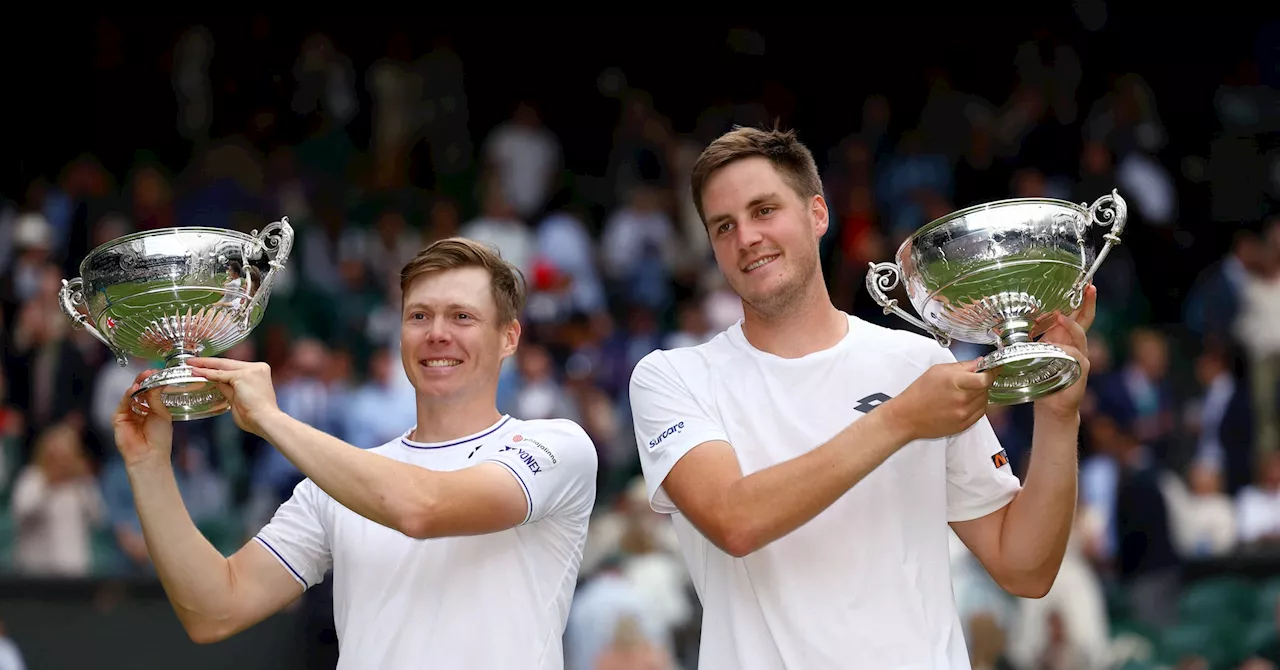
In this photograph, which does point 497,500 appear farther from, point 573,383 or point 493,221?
point 493,221

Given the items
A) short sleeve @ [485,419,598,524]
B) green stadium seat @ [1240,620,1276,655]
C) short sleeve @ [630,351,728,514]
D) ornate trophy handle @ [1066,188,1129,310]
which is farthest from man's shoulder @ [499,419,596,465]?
green stadium seat @ [1240,620,1276,655]

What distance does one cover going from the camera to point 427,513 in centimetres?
365

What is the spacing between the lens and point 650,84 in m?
16.2

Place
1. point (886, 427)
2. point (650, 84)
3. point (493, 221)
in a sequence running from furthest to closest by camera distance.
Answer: point (650, 84) < point (493, 221) < point (886, 427)

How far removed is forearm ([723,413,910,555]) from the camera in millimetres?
3365

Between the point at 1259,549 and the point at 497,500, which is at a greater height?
the point at 497,500

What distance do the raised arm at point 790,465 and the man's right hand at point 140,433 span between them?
1268 millimetres

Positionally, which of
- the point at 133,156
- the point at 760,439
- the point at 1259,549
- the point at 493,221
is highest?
the point at 133,156

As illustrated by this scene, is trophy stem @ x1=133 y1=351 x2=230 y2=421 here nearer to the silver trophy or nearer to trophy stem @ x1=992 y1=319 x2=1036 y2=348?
the silver trophy

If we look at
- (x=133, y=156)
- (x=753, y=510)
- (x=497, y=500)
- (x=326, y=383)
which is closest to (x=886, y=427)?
(x=753, y=510)

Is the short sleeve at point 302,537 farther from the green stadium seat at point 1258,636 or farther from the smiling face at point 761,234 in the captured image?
the green stadium seat at point 1258,636

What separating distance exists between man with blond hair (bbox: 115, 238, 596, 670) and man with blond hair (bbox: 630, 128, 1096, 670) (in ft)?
1.17

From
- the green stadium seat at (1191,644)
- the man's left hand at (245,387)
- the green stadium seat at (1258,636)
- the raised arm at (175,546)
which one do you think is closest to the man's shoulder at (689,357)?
the man's left hand at (245,387)

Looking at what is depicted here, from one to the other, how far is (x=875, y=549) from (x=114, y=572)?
717 cm
